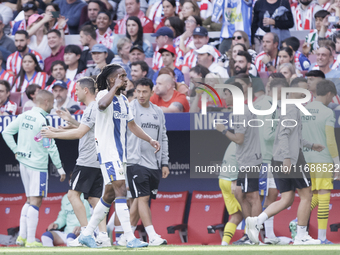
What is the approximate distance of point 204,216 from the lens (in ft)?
25.6

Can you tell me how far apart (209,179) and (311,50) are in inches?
108

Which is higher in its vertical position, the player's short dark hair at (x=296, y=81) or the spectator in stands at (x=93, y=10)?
the spectator in stands at (x=93, y=10)

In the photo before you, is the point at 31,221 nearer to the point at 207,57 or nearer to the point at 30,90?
the point at 30,90

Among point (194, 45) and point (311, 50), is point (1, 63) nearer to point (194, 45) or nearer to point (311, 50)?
point (194, 45)

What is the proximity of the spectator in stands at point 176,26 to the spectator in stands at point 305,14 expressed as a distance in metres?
2.13

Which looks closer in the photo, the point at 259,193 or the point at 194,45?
the point at 259,193

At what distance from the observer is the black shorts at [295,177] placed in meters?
5.97

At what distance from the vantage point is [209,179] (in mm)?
8375

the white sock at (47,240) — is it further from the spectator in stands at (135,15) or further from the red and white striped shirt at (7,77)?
the spectator in stands at (135,15)

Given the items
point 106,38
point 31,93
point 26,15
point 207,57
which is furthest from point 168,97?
A: point 26,15

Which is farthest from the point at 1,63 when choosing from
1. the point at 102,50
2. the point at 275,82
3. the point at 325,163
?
the point at 325,163

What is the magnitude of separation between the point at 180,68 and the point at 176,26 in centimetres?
117

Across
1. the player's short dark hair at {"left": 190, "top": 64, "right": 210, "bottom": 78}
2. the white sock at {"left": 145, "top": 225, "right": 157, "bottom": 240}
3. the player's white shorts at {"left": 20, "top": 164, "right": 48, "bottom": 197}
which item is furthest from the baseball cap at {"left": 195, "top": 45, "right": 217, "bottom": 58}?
the white sock at {"left": 145, "top": 225, "right": 157, "bottom": 240}

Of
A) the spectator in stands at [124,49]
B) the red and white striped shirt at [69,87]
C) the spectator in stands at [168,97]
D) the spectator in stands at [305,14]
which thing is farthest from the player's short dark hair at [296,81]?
the red and white striped shirt at [69,87]
